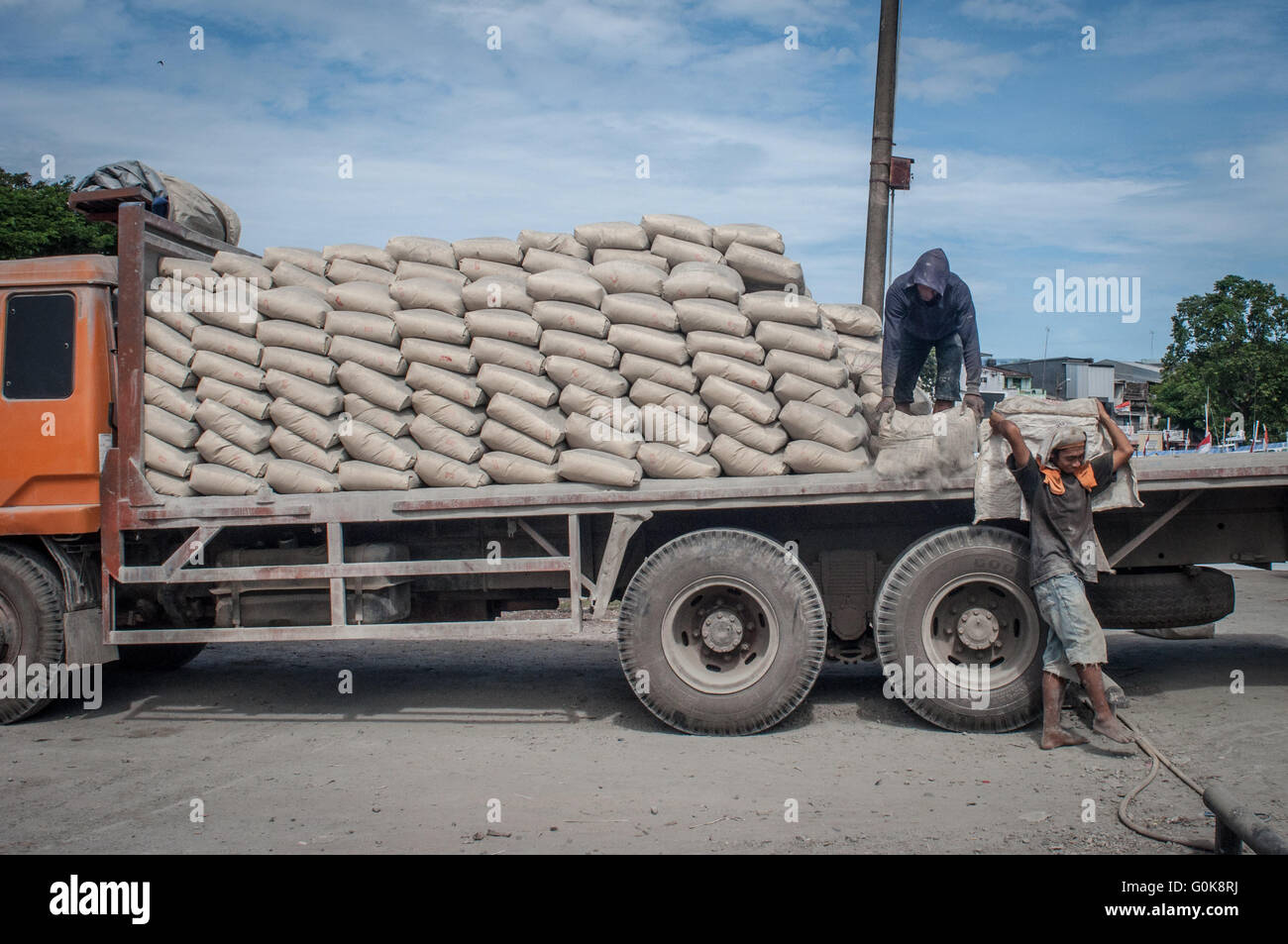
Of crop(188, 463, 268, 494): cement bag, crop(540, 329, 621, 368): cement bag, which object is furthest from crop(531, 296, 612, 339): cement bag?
→ crop(188, 463, 268, 494): cement bag

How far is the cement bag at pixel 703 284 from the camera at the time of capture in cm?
554

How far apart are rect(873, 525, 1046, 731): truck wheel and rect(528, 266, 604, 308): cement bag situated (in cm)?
226

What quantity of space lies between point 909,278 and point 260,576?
162 inches

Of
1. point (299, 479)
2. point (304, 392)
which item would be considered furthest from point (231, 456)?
point (304, 392)

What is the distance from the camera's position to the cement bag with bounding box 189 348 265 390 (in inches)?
221

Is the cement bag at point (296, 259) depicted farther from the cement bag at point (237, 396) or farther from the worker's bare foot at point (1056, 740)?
the worker's bare foot at point (1056, 740)

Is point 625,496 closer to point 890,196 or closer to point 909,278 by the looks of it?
point 909,278

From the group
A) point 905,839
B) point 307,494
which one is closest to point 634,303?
point 307,494

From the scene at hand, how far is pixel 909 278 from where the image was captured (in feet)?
18.4

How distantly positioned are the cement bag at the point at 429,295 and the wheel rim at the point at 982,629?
318 cm

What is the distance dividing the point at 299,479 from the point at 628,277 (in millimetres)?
2204

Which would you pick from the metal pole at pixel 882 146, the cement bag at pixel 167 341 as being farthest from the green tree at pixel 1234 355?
the cement bag at pixel 167 341
